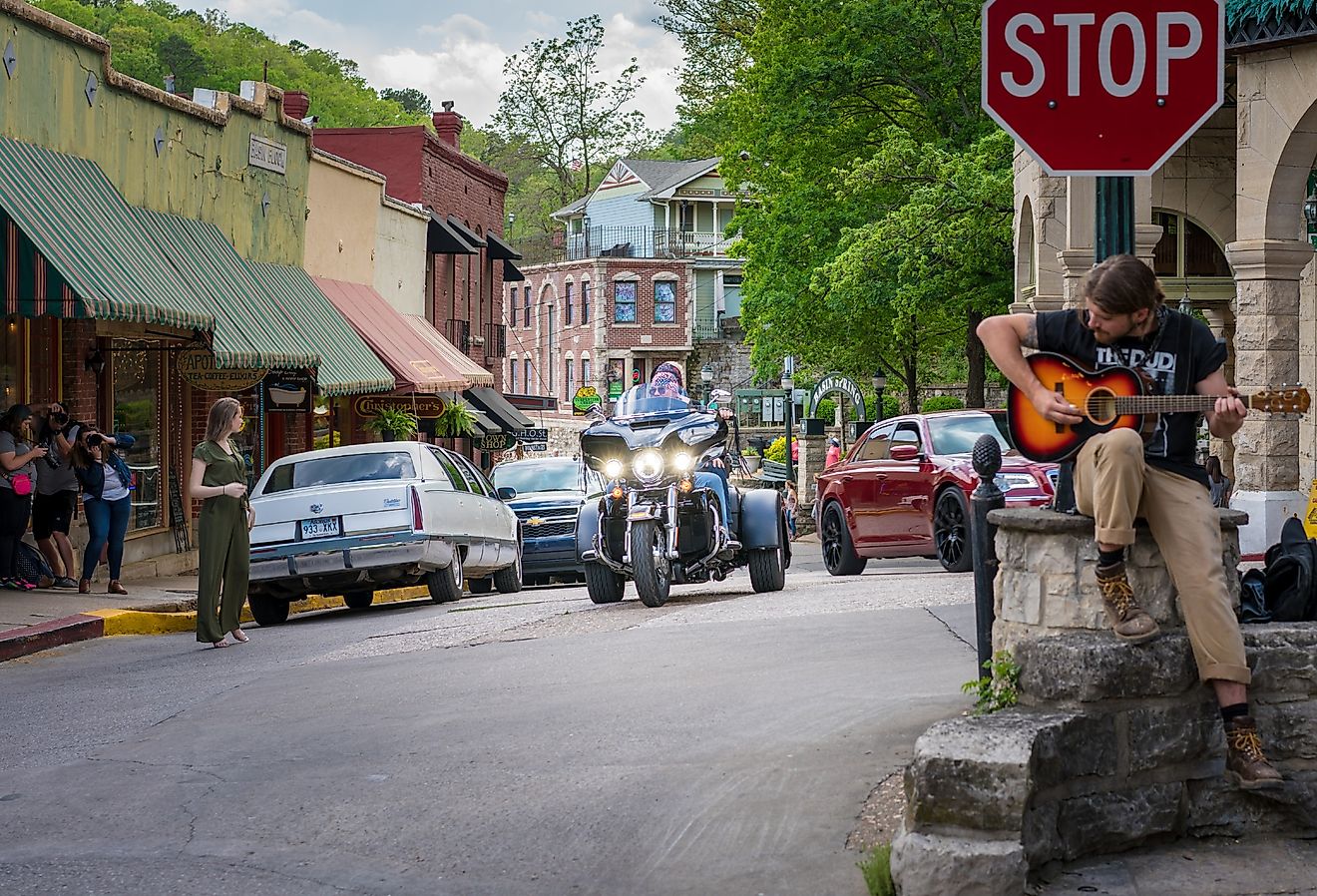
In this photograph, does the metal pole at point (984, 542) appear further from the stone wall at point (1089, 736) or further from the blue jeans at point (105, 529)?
the blue jeans at point (105, 529)

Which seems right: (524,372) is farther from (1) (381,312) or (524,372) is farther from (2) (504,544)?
(2) (504,544)

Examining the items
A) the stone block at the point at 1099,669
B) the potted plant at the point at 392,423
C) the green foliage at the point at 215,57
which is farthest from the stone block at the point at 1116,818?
the green foliage at the point at 215,57

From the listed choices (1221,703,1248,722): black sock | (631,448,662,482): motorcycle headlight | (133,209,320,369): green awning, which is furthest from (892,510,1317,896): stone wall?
(133,209,320,369): green awning

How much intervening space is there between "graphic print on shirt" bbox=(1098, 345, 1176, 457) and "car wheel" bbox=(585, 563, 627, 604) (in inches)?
381

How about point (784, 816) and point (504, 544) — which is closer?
point (784, 816)

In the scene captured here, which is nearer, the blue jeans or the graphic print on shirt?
the graphic print on shirt

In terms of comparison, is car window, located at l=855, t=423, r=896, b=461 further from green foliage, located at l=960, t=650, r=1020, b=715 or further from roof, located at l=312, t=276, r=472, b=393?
green foliage, located at l=960, t=650, r=1020, b=715

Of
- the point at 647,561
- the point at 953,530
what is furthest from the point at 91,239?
the point at 953,530

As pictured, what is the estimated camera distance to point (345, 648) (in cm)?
1294

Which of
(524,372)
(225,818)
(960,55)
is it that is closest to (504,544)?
(225,818)

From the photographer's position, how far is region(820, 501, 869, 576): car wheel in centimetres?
2083

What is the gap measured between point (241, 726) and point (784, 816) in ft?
11.8

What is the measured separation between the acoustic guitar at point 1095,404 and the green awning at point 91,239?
1187cm

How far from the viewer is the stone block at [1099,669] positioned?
6.09m
